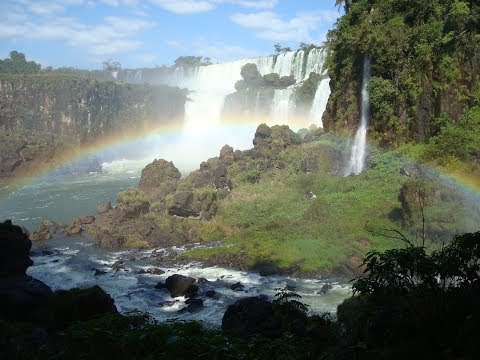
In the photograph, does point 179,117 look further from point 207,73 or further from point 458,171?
point 458,171

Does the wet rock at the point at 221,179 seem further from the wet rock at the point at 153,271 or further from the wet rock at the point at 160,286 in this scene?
the wet rock at the point at 160,286

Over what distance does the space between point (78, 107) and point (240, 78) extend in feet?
112

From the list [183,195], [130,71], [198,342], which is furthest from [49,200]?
[130,71]

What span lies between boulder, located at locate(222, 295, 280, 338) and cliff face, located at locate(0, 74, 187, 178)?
72.0 meters

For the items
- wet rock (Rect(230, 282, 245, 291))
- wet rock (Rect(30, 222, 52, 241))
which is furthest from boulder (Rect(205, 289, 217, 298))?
wet rock (Rect(30, 222, 52, 241))

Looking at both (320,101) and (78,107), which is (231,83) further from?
(320,101)

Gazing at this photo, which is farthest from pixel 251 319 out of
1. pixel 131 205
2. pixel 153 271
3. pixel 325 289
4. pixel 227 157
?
pixel 227 157

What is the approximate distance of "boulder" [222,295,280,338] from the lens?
11.4 meters

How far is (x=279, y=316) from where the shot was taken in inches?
433

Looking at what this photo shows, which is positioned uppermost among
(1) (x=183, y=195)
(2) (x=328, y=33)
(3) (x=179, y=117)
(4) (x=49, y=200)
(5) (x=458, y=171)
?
(2) (x=328, y=33)

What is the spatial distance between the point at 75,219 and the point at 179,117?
53911mm

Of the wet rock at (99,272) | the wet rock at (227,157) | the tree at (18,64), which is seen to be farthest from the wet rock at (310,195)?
the tree at (18,64)

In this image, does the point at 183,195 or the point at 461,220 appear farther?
the point at 183,195

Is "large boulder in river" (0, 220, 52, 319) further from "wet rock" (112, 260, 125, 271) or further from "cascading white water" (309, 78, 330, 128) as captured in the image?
"cascading white water" (309, 78, 330, 128)
